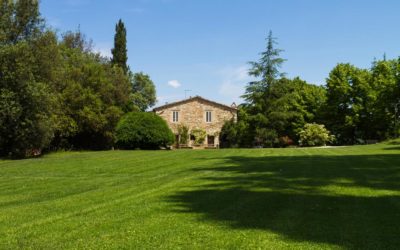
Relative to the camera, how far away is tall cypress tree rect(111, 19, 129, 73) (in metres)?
59.3

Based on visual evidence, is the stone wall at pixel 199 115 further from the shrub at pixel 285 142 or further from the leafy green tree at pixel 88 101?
the leafy green tree at pixel 88 101

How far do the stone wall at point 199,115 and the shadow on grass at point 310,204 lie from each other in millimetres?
43742

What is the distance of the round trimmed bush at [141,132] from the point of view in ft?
133

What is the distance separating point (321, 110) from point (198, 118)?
15.1m

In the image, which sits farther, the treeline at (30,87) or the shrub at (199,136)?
the shrub at (199,136)

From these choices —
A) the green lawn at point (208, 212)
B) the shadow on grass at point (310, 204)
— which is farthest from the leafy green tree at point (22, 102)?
the shadow on grass at point (310, 204)

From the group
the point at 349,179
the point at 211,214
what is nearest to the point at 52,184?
the point at 211,214

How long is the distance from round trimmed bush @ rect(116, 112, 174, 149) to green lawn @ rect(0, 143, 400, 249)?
89.7ft

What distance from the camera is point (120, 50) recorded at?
196 ft

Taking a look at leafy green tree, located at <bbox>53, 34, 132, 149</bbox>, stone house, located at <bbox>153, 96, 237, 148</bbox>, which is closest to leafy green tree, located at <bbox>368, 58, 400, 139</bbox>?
stone house, located at <bbox>153, 96, 237, 148</bbox>

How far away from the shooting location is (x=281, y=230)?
20.9ft

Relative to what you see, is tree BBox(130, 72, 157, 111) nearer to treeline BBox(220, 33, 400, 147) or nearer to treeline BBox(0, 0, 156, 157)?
treeline BBox(220, 33, 400, 147)

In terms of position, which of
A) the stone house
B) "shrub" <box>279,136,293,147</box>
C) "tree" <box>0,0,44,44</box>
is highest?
"tree" <box>0,0,44,44</box>

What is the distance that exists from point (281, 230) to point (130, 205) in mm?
3230
